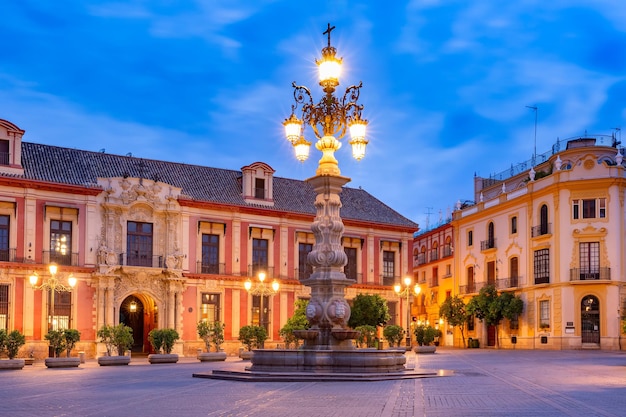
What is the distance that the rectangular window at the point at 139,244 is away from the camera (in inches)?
1667

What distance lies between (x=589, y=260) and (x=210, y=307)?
21894 millimetres

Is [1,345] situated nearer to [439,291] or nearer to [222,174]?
[222,174]

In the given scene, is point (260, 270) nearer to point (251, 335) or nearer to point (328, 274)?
point (251, 335)

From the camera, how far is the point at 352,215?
5006cm

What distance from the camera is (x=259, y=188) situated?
156 feet

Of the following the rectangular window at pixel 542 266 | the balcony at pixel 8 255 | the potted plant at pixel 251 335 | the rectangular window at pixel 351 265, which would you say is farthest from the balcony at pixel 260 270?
the rectangular window at pixel 542 266

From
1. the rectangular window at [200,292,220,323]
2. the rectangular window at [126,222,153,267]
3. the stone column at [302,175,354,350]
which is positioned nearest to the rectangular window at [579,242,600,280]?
the rectangular window at [200,292,220,323]

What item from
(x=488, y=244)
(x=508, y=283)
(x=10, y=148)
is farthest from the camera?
(x=488, y=244)

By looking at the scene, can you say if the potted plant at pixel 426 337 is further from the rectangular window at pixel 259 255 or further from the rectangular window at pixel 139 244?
the rectangular window at pixel 139 244

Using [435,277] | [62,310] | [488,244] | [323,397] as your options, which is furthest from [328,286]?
[435,277]

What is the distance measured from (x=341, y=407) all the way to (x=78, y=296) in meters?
30.8

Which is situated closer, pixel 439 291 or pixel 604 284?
pixel 604 284

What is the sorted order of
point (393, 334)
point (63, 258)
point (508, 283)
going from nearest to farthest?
point (393, 334) < point (63, 258) < point (508, 283)

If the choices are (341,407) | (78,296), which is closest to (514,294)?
(78,296)
